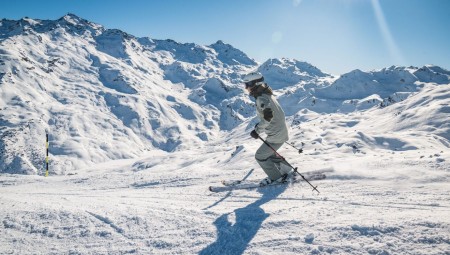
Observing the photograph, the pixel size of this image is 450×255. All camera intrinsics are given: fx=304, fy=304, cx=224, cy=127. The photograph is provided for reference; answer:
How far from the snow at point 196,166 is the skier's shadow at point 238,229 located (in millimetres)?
24

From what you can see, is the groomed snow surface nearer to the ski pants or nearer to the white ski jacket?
the ski pants

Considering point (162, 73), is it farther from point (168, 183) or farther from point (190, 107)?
point (168, 183)

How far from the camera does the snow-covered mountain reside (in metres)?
Result: 38.6

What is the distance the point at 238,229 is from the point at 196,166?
7.27 m

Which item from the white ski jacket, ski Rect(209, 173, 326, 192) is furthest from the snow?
the white ski jacket

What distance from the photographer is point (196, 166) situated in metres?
11.3

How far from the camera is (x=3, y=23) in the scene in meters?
79.6

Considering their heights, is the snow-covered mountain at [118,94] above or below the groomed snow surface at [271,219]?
above

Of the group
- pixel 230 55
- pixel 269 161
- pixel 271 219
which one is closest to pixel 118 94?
pixel 269 161

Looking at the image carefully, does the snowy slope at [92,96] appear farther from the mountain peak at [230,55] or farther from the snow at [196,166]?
the mountain peak at [230,55]

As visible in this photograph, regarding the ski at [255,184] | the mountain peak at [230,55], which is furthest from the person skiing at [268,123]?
the mountain peak at [230,55]

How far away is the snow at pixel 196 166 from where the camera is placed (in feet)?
12.6

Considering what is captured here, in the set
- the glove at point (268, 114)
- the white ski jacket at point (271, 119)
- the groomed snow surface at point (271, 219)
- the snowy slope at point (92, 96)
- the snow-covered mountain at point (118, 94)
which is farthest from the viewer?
the snow-covered mountain at point (118, 94)

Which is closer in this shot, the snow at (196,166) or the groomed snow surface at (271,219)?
the groomed snow surface at (271,219)
